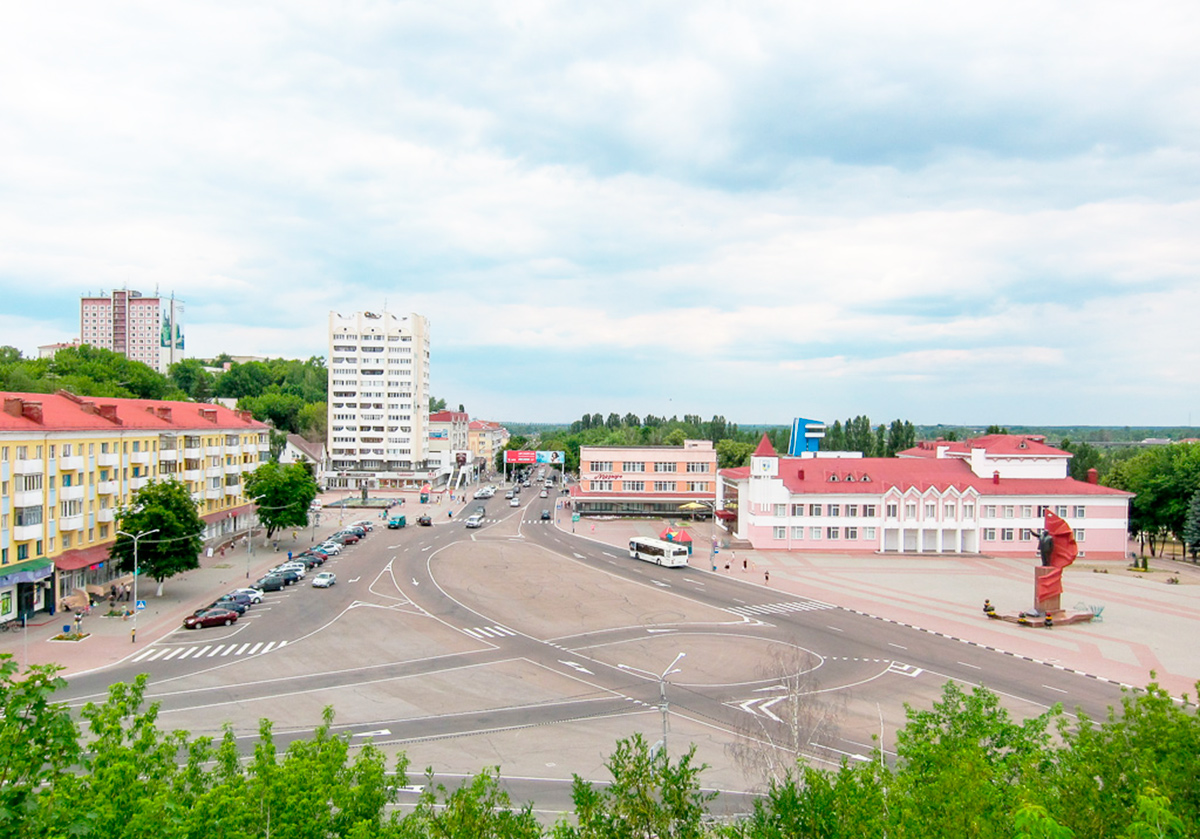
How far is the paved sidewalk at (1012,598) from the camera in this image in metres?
41.6

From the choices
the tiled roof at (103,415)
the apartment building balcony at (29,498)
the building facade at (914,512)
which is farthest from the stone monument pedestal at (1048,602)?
the tiled roof at (103,415)

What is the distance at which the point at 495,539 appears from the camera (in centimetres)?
8206

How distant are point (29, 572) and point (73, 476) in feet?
28.2

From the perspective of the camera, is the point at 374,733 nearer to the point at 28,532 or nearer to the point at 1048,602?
the point at 28,532

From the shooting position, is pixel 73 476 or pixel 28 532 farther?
pixel 73 476

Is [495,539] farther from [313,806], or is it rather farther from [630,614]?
[313,806]

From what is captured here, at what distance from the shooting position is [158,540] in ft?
165

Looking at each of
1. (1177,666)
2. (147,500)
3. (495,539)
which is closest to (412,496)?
(495,539)

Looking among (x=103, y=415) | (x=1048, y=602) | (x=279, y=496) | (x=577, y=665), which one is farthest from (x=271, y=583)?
(x=1048, y=602)

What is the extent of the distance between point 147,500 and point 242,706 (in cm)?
2732

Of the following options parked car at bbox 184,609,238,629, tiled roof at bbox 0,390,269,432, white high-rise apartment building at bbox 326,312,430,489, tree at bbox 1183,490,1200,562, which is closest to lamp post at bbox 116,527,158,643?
parked car at bbox 184,609,238,629

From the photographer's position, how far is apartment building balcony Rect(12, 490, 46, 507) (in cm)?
4525

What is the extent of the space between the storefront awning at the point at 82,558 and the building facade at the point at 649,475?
195 feet

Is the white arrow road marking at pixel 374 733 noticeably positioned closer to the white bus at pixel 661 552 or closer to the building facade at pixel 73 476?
the building facade at pixel 73 476
